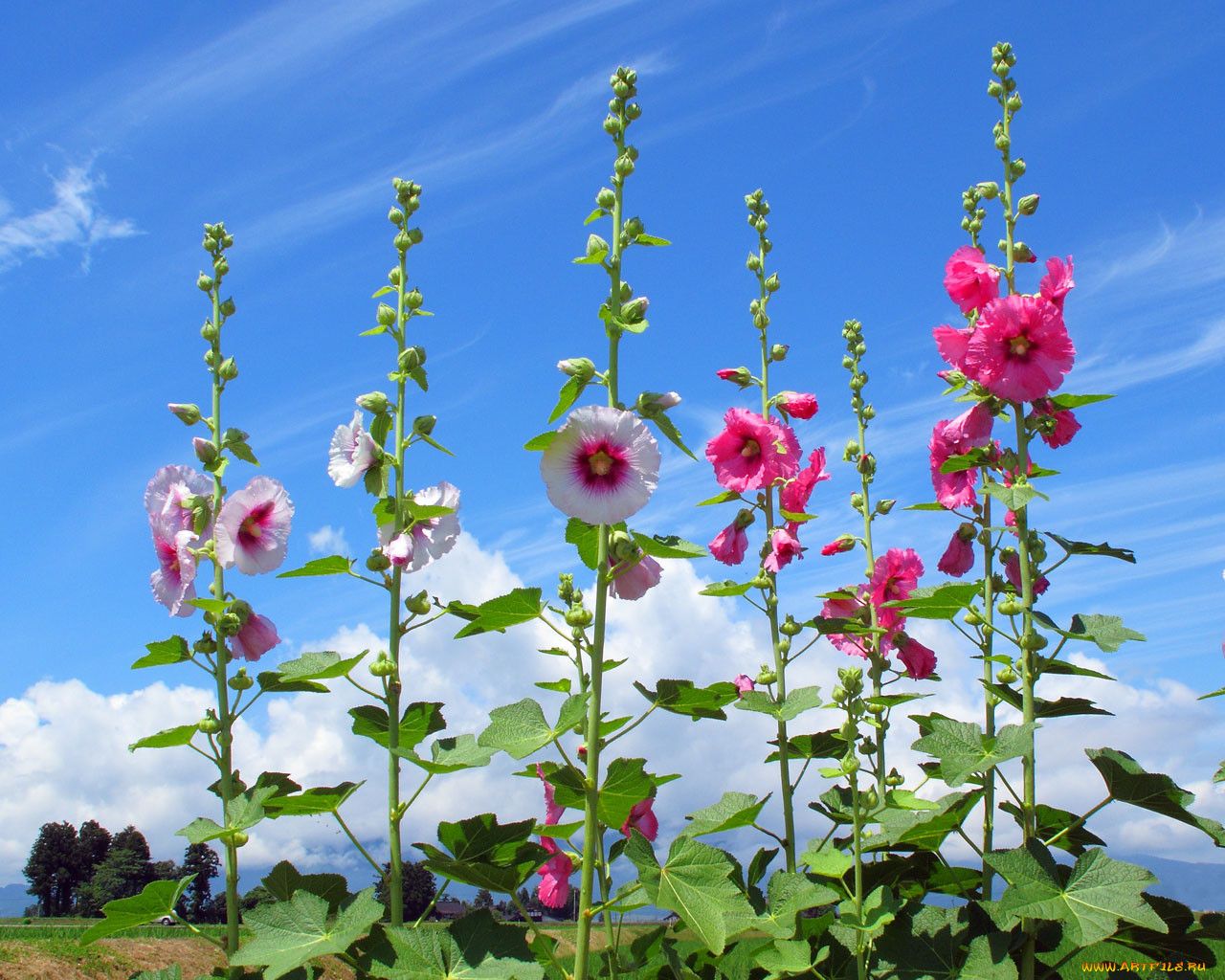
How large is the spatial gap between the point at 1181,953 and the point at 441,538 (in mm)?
3044

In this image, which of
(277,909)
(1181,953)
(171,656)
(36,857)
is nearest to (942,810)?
(1181,953)

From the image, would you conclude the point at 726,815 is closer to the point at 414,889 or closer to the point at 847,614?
the point at 847,614

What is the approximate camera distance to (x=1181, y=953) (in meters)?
3.58

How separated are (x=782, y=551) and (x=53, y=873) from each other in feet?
272

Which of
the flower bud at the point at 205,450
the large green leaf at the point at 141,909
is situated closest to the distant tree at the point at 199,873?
the large green leaf at the point at 141,909

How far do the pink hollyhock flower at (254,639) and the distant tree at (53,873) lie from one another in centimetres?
8114

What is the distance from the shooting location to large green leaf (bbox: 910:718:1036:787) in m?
3.31

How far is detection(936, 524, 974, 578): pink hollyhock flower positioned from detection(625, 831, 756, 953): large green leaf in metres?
2.03

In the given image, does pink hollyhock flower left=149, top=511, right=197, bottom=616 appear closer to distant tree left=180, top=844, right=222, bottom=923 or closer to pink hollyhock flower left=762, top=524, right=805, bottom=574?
distant tree left=180, top=844, right=222, bottom=923

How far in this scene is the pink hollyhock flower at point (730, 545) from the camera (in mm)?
4492

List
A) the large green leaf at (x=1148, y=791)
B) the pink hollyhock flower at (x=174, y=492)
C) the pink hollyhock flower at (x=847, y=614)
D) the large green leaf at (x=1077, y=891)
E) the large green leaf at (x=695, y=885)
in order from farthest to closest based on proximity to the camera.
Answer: the pink hollyhock flower at (x=847, y=614), the pink hollyhock flower at (x=174, y=492), the large green leaf at (x=1148, y=791), the large green leaf at (x=1077, y=891), the large green leaf at (x=695, y=885)

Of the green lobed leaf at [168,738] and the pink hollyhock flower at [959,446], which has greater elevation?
the pink hollyhock flower at [959,446]

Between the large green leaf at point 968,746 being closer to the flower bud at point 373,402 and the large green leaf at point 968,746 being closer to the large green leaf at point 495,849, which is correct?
the large green leaf at point 495,849

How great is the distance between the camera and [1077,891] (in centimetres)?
323
